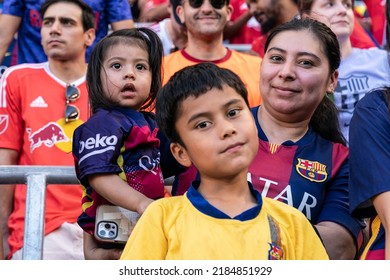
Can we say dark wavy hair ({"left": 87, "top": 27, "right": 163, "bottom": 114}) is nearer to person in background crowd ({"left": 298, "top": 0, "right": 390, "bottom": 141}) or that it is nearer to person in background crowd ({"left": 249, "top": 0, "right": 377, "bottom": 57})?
person in background crowd ({"left": 298, "top": 0, "right": 390, "bottom": 141})

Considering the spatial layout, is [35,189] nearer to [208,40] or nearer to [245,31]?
[208,40]

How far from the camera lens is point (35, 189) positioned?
3.63m

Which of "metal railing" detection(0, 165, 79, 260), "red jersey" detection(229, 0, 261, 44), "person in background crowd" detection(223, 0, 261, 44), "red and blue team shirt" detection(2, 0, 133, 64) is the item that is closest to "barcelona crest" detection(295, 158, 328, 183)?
"metal railing" detection(0, 165, 79, 260)

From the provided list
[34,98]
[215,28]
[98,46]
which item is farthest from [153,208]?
[215,28]

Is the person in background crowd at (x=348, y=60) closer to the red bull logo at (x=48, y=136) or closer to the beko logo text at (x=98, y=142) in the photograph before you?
the red bull logo at (x=48, y=136)

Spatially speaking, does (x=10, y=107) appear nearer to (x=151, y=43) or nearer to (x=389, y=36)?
(x=151, y=43)

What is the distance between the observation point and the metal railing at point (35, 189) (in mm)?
3545

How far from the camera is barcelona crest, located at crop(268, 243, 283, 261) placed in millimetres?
2924

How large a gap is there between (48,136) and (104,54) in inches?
57.0

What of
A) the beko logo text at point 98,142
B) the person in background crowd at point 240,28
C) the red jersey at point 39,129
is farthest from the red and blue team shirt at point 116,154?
the person in background crowd at point 240,28

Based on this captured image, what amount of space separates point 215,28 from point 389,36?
283cm

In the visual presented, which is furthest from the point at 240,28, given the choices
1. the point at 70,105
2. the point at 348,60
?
the point at 70,105

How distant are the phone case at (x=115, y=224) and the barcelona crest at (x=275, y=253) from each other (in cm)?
79

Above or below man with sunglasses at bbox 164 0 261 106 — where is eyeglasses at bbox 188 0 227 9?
above
